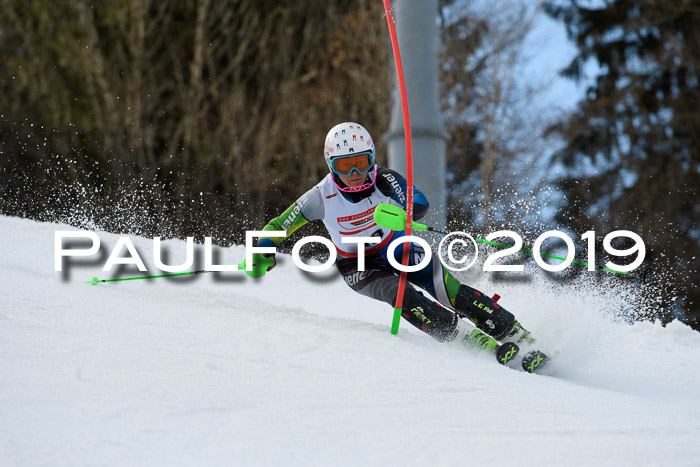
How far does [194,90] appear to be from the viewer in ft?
56.4

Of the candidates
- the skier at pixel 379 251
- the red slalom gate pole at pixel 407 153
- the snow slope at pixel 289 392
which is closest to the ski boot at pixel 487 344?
the skier at pixel 379 251

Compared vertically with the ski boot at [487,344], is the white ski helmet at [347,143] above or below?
above

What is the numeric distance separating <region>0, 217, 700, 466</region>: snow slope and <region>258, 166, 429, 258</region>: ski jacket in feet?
2.04

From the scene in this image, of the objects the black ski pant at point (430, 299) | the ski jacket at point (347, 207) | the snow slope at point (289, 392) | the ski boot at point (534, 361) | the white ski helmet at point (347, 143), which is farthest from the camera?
the ski jacket at point (347, 207)

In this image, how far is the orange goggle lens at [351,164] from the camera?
4.22 metres

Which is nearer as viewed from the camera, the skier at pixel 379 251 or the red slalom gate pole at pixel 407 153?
the red slalom gate pole at pixel 407 153

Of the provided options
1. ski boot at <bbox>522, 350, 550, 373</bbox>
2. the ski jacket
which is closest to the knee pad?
ski boot at <bbox>522, 350, 550, 373</bbox>

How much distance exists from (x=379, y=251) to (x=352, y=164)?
2.16 feet

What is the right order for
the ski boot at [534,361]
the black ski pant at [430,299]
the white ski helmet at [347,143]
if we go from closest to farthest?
the ski boot at [534,361] < the black ski pant at [430,299] < the white ski helmet at [347,143]

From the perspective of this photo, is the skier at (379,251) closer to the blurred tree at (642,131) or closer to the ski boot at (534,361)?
the ski boot at (534,361)

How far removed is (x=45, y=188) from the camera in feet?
41.7

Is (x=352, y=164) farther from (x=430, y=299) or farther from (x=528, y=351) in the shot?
(x=528, y=351)

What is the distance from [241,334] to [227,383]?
714 millimetres

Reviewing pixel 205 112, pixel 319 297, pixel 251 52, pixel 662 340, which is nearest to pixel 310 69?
pixel 251 52
